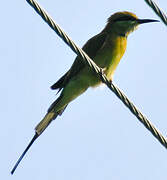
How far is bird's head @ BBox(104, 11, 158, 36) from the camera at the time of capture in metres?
4.83

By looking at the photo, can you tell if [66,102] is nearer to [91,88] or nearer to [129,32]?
[91,88]

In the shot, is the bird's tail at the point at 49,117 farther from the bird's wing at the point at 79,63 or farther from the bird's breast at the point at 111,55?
the bird's breast at the point at 111,55

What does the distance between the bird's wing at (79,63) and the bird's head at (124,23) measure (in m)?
0.23

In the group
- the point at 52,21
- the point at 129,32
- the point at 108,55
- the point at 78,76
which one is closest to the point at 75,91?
the point at 78,76

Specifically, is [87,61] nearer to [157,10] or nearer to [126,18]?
[157,10]

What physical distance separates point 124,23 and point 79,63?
81 cm

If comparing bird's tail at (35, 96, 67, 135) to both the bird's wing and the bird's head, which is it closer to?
the bird's wing

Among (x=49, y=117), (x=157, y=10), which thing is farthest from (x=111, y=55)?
(x=157, y=10)

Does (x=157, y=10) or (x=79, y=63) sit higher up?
(x=157, y=10)

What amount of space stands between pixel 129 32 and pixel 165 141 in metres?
2.24

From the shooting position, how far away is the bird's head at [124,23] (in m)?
4.83

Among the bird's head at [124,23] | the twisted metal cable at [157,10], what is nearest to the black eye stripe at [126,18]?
the bird's head at [124,23]

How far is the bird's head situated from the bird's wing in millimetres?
226

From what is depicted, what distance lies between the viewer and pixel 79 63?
446 cm
